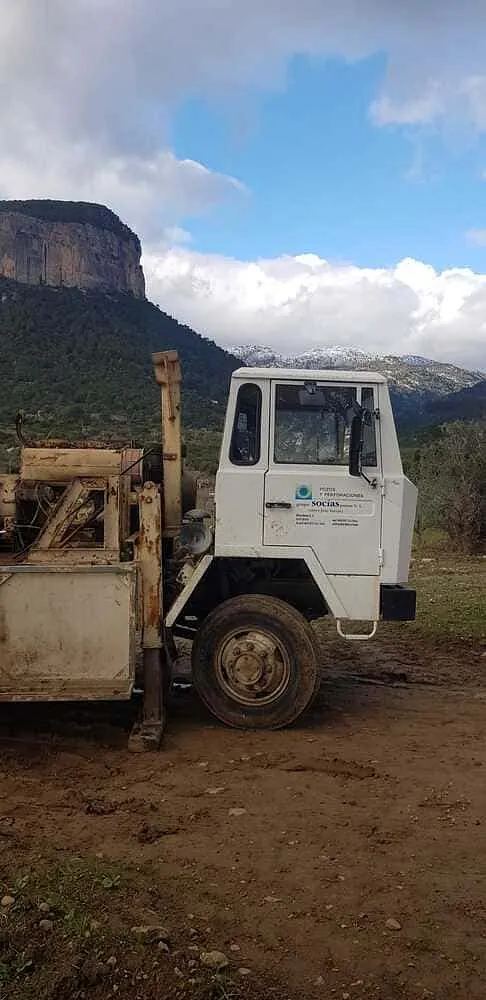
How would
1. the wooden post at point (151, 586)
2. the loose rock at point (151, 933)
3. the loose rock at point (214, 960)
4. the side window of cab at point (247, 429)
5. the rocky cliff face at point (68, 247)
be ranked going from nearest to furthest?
1. the loose rock at point (214, 960)
2. the loose rock at point (151, 933)
3. the wooden post at point (151, 586)
4. the side window of cab at point (247, 429)
5. the rocky cliff face at point (68, 247)

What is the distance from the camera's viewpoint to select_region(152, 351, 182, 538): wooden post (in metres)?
5.83

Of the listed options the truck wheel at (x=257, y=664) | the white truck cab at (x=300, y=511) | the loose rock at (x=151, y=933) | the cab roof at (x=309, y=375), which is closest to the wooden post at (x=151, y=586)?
the white truck cab at (x=300, y=511)

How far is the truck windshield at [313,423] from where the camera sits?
5.91m

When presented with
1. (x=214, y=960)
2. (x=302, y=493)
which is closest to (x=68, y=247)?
(x=302, y=493)

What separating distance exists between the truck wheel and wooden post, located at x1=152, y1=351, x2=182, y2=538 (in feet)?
2.73

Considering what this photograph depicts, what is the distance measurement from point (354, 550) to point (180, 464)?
1.47 meters

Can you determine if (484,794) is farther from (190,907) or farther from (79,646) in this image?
(79,646)

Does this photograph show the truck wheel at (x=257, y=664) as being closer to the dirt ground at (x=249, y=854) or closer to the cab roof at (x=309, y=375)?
the dirt ground at (x=249, y=854)

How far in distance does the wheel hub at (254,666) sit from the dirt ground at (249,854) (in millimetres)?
308

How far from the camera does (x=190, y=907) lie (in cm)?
341

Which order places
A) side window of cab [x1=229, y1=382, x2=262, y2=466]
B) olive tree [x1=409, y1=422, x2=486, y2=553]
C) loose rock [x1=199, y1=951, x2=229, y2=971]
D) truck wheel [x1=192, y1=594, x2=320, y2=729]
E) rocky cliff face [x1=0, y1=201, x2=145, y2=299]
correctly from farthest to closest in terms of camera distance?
rocky cliff face [x1=0, y1=201, x2=145, y2=299], olive tree [x1=409, y1=422, x2=486, y2=553], side window of cab [x1=229, y1=382, x2=262, y2=466], truck wheel [x1=192, y1=594, x2=320, y2=729], loose rock [x1=199, y1=951, x2=229, y2=971]

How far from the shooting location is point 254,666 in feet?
19.0

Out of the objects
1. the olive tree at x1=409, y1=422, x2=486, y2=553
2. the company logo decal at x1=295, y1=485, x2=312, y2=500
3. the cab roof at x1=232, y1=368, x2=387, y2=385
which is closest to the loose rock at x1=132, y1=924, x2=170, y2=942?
the company logo decal at x1=295, y1=485, x2=312, y2=500

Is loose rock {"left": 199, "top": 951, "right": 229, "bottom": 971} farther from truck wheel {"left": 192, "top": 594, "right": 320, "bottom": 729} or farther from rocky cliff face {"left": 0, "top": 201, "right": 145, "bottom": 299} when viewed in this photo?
rocky cliff face {"left": 0, "top": 201, "right": 145, "bottom": 299}
